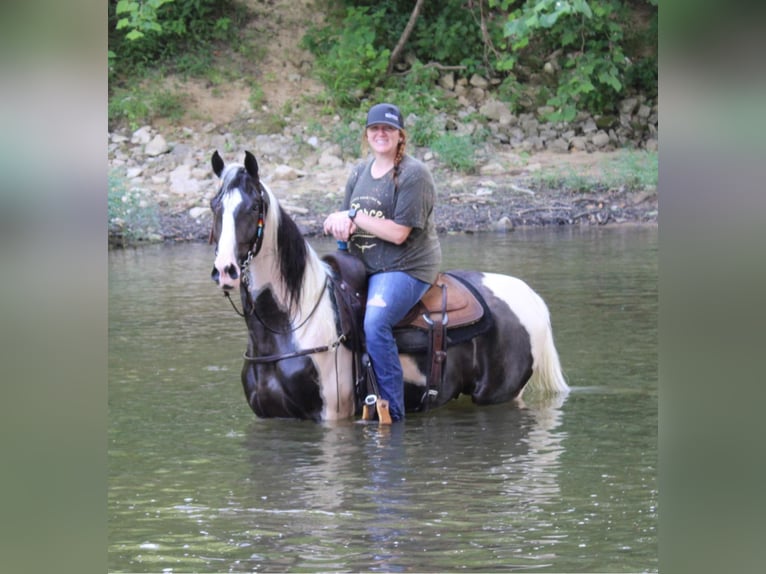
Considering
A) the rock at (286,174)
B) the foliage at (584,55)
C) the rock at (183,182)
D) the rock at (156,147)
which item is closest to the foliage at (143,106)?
the rock at (156,147)

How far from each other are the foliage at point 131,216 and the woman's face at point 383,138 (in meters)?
10.4

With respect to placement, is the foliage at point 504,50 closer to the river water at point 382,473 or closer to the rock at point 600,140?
the rock at point 600,140

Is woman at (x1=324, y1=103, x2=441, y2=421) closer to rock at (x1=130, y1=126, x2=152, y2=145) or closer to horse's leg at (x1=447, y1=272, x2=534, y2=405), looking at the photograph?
horse's leg at (x1=447, y1=272, x2=534, y2=405)

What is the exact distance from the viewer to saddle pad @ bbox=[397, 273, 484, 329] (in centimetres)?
641

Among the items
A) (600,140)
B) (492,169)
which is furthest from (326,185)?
(600,140)

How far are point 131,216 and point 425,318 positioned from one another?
36.1 ft

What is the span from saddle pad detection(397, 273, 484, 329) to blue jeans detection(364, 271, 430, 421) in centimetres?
12

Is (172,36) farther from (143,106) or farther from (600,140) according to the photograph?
(600,140)

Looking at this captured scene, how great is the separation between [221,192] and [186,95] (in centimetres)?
1529

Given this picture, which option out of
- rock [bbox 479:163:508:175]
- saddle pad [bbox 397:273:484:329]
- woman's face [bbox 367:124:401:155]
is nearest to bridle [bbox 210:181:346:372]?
saddle pad [bbox 397:273:484:329]

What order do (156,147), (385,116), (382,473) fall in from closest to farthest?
(382,473) < (385,116) < (156,147)

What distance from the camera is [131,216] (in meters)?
16.5

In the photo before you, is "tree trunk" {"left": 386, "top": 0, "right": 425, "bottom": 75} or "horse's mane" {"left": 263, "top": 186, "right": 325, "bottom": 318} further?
"tree trunk" {"left": 386, "top": 0, "right": 425, "bottom": 75}
